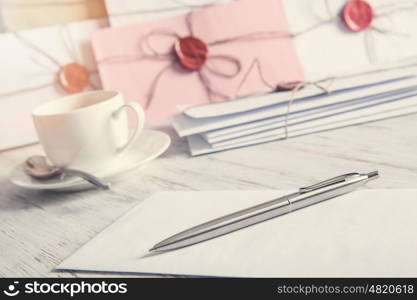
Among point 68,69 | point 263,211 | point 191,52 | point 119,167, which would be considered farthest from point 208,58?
point 263,211

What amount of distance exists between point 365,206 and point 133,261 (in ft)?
0.64

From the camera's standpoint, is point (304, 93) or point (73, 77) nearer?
point (304, 93)

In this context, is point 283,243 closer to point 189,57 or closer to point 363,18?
point 189,57

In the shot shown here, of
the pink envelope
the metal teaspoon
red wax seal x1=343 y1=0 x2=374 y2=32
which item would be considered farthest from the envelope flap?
the metal teaspoon

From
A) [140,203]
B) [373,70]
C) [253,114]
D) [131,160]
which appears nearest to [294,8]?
[373,70]

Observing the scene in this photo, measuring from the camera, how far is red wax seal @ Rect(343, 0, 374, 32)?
0.97 meters

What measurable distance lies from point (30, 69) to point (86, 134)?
37 centimetres

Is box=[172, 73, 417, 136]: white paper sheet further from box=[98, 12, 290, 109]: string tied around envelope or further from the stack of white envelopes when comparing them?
box=[98, 12, 290, 109]: string tied around envelope

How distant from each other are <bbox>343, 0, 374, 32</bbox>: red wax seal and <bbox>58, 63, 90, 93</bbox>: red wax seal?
1.66 ft

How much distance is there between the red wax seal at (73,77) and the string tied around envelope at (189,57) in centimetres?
5

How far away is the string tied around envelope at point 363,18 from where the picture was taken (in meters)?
0.98

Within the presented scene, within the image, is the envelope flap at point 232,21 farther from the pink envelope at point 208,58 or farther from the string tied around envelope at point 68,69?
the string tied around envelope at point 68,69

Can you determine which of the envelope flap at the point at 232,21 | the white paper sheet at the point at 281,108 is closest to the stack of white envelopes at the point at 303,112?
the white paper sheet at the point at 281,108

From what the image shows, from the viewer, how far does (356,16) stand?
976 mm
